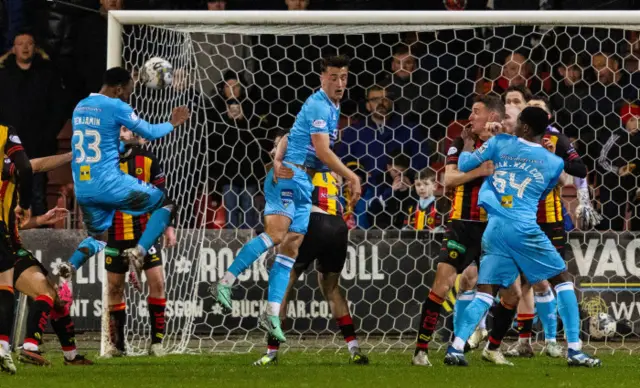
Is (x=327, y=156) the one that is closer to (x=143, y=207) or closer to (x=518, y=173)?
(x=518, y=173)

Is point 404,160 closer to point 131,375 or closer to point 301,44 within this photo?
point 301,44

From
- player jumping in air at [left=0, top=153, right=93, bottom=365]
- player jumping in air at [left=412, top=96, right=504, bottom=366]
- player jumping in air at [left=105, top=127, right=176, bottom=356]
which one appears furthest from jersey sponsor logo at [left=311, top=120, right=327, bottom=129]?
player jumping in air at [left=105, top=127, right=176, bottom=356]

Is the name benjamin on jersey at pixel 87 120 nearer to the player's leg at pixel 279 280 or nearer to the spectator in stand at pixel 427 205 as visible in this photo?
the player's leg at pixel 279 280

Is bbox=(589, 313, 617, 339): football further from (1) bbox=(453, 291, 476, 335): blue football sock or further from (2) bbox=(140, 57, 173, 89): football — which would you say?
(2) bbox=(140, 57, 173, 89): football

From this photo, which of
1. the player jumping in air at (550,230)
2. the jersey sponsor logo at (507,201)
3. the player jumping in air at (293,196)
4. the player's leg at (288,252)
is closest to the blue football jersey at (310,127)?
the player jumping in air at (293,196)

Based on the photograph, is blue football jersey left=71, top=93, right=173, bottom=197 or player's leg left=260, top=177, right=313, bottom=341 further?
blue football jersey left=71, top=93, right=173, bottom=197

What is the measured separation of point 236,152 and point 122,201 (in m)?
3.13

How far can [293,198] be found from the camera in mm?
8945

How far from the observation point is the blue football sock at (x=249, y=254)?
349 inches

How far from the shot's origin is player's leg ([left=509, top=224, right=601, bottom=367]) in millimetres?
8523

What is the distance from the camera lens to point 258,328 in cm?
1178

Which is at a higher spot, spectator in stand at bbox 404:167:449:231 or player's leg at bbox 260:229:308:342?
spectator in stand at bbox 404:167:449:231

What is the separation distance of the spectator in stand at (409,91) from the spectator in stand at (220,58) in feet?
4.57

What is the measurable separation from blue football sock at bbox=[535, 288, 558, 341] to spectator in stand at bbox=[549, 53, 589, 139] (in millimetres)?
2835
